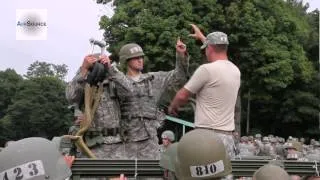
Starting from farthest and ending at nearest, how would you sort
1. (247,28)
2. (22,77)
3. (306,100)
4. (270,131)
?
1. (22,77)
2. (270,131)
3. (306,100)
4. (247,28)

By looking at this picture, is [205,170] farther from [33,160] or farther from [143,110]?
[143,110]

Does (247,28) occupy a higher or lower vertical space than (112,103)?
higher

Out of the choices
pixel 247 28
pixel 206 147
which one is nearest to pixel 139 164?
pixel 206 147

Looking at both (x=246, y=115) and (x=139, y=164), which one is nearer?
(x=139, y=164)

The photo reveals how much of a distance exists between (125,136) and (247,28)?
2861cm

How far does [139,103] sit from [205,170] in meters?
3.13

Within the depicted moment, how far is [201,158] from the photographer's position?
372 cm

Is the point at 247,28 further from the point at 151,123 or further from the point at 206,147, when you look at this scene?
the point at 206,147

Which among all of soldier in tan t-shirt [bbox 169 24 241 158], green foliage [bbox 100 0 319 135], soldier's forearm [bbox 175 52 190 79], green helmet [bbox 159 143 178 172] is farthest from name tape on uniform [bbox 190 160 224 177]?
green foliage [bbox 100 0 319 135]

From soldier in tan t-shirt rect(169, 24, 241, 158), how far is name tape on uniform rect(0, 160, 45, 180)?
6.80 ft

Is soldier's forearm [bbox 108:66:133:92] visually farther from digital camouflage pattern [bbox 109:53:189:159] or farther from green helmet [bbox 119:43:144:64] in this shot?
green helmet [bbox 119:43:144:64]

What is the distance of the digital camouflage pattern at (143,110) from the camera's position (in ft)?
22.2

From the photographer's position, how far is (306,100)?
4128cm

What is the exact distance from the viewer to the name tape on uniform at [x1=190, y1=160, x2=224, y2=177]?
370 centimetres
